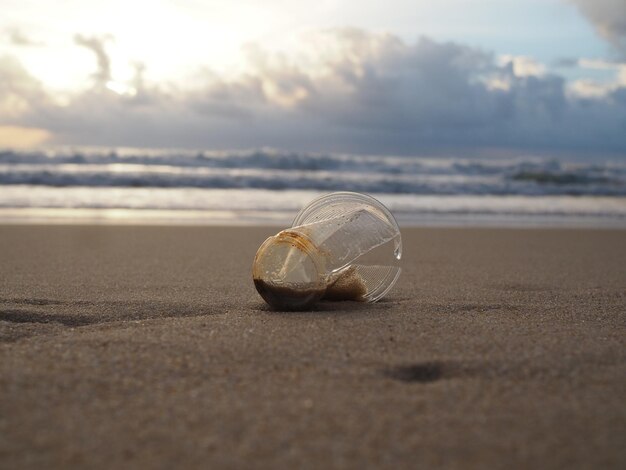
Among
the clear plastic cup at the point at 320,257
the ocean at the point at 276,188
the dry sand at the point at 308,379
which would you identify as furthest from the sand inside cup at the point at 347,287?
the ocean at the point at 276,188

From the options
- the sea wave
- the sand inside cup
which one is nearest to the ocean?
the sea wave

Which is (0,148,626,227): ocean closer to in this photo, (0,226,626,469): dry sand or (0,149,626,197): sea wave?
(0,149,626,197): sea wave

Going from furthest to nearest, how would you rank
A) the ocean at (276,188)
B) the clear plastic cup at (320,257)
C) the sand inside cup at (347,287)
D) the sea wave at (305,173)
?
the sea wave at (305,173) → the ocean at (276,188) → the sand inside cup at (347,287) → the clear plastic cup at (320,257)

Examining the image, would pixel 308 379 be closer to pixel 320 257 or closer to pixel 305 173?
pixel 320 257

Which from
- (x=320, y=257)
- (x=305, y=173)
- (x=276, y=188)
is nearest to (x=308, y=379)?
(x=320, y=257)

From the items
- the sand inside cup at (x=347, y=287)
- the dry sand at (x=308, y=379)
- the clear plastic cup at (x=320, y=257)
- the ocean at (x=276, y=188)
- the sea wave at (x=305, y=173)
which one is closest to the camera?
the dry sand at (x=308, y=379)

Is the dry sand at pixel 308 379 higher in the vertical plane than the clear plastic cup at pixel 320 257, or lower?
lower

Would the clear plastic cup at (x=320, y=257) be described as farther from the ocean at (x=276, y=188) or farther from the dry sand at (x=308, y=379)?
the ocean at (x=276, y=188)

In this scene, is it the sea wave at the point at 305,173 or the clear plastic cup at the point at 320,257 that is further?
the sea wave at the point at 305,173
